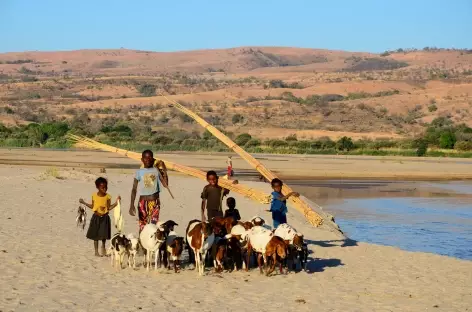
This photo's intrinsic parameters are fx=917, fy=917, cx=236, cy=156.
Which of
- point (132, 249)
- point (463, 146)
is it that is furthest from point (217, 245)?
point (463, 146)

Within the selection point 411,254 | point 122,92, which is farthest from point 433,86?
point 411,254

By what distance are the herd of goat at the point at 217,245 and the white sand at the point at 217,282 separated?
9.4 inches

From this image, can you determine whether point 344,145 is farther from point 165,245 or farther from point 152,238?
point 152,238

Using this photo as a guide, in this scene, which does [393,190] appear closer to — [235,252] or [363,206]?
[363,206]

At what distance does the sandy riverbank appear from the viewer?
36.6 m

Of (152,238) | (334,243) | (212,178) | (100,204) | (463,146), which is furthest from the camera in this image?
(463,146)

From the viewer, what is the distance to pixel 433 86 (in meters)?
111

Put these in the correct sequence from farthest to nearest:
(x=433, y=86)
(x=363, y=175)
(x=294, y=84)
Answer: (x=294, y=84) < (x=433, y=86) < (x=363, y=175)

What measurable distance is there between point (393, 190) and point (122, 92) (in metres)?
84.3

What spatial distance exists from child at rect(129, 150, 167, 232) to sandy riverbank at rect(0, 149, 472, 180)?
21829 mm

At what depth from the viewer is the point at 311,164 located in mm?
42156

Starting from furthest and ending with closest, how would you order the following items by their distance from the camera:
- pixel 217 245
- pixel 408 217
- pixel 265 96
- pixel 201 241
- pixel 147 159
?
pixel 265 96, pixel 408 217, pixel 147 159, pixel 217 245, pixel 201 241

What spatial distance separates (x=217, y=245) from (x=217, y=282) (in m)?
0.83

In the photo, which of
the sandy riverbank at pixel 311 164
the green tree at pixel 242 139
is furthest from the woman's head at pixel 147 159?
the green tree at pixel 242 139
